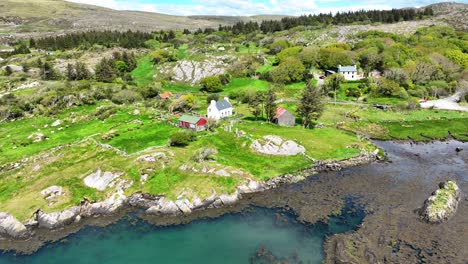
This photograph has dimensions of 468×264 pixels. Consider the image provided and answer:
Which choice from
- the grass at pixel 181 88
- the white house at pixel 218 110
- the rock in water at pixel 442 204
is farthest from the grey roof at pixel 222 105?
the rock in water at pixel 442 204

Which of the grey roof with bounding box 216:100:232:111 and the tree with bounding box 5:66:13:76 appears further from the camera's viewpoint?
the tree with bounding box 5:66:13:76

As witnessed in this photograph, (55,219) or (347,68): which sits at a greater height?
(347,68)

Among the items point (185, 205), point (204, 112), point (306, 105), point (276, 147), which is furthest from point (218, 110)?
point (185, 205)

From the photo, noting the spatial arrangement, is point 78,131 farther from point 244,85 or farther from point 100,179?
point 244,85

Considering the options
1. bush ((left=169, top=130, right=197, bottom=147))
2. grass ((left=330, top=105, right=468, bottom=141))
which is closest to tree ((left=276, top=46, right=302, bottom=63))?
grass ((left=330, top=105, right=468, bottom=141))

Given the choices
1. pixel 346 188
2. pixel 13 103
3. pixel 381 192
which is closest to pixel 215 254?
pixel 346 188

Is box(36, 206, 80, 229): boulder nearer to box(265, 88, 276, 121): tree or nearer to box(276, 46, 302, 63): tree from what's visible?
box(265, 88, 276, 121): tree
